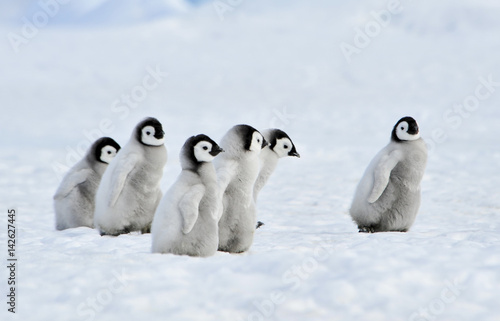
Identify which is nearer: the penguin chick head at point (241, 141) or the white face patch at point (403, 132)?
the penguin chick head at point (241, 141)

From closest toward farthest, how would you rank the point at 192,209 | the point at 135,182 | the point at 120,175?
1. the point at 192,209
2. the point at 120,175
3. the point at 135,182

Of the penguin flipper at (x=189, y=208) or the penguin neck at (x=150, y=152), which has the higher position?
the penguin neck at (x=150, y=152)

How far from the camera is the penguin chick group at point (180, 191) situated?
3.65m

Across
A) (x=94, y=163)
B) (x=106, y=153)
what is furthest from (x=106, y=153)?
(x=94, y=163)

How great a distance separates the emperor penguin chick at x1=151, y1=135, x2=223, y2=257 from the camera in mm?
3584

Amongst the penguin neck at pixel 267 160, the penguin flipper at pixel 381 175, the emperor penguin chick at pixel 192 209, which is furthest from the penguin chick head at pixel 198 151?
the penguin flipper at pixel 381 175

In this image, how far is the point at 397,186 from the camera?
4.97m

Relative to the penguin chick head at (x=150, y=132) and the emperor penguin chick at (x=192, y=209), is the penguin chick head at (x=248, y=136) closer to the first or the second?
the emperor penguin chick at (x=192, y=209)

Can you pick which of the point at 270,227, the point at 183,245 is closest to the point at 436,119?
the point at 270,227

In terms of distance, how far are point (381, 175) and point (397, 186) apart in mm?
217

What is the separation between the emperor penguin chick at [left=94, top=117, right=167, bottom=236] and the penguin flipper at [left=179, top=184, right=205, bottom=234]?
1.11 meters

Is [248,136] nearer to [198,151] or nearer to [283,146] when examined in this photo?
[198,151]

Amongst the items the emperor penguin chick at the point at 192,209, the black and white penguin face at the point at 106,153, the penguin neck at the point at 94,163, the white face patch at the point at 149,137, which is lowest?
the emperor penguin chick at the point at 192,209

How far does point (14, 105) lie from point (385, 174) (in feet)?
72.7
